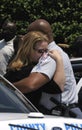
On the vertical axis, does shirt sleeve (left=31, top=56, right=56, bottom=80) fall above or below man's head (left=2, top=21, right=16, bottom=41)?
below

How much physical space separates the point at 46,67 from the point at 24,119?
141cm

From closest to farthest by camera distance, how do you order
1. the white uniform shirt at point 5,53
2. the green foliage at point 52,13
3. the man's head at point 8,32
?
1. the white uniform shirt at point 5,53
2. the man's head at point 8,32
3. the green foliage at point 52,13

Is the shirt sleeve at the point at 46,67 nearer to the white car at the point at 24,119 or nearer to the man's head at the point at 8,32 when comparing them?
the white car at the point at 24,119

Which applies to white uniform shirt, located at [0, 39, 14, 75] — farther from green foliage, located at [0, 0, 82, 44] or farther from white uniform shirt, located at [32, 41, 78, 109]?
green foliage, located at [0, 0, 82, 44]

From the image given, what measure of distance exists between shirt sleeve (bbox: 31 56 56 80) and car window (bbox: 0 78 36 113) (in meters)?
0.45

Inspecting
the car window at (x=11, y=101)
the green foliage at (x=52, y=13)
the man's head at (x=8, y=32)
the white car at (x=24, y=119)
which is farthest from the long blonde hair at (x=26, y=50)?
the green foliage at (x=52, y=13)

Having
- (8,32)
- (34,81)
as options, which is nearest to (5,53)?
(8,32)

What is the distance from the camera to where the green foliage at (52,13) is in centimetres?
1448


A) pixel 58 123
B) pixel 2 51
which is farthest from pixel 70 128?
pixel 2 51

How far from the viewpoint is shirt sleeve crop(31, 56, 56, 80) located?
17.1 ft

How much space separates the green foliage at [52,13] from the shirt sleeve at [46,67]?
9.10 m

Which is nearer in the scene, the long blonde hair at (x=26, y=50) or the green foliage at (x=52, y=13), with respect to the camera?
the long blonde hair at (x=26, y=50)

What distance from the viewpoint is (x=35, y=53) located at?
5453mm

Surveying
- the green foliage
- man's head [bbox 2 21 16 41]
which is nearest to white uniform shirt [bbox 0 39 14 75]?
man's head [bbox 2 21 16 41]
